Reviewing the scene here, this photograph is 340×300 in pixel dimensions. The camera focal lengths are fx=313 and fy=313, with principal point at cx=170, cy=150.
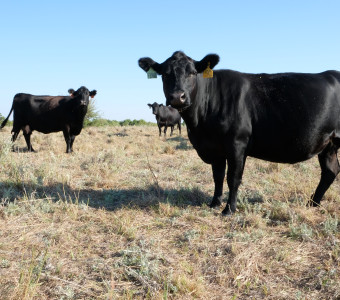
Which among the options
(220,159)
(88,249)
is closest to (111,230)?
(88,249)

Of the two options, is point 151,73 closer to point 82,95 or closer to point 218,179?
point 218,179

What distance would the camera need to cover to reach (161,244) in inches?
133

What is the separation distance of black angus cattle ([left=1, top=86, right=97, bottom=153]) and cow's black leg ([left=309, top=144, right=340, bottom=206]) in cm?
821

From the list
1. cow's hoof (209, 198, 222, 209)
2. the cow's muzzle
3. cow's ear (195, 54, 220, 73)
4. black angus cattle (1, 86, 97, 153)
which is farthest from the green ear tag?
black angus cattle (1, 86, 97, 153)

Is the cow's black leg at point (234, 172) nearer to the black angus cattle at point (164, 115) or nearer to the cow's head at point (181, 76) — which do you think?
the cow's head at point (181, 76)

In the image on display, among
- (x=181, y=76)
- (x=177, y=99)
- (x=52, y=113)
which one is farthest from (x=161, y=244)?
(x=52, y=113)

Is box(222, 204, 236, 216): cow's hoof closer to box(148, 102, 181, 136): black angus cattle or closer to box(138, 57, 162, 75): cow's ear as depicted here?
box(138, 57, 162, 75): cow's ear

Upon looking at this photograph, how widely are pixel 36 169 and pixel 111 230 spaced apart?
3.36 meters

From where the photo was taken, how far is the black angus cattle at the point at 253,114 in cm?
423

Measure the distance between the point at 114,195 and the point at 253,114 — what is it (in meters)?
2.65

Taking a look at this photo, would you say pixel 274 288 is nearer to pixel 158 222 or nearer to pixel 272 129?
pixel 158 222

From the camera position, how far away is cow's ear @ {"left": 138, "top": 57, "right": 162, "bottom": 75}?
4633mm

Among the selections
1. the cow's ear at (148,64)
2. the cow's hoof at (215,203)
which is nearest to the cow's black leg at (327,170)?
the cow's hoof at (215,203)

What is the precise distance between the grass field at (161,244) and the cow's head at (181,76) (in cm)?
152
